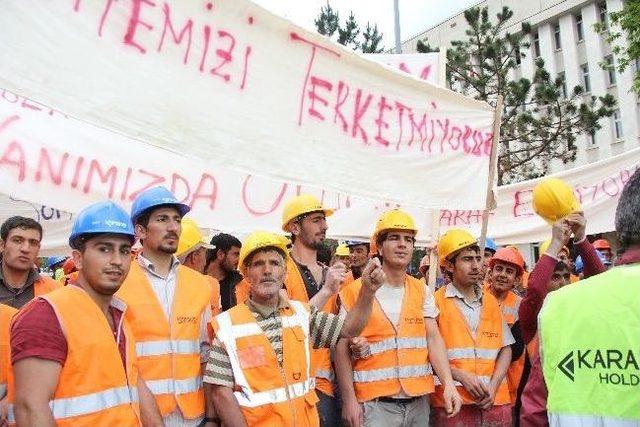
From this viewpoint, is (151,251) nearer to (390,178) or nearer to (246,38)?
(246,38)

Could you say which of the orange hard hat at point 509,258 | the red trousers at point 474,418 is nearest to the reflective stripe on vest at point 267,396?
the red trousers at point 474,418

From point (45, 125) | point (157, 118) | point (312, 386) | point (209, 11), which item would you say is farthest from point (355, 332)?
point (45, 125)

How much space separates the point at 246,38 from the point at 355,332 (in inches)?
68.2

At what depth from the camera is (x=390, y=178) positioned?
13.1 ft

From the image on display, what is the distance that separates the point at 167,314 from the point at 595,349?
6.67 ft

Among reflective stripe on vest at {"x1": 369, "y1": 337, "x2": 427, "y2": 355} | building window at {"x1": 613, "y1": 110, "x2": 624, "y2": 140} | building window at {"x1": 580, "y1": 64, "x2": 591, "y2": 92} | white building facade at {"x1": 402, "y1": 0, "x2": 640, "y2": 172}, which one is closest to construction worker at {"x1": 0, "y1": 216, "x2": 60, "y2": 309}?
reflective stripe on vest at {"x1": 369, "y1": 337, "x2": 427, "y2": 355}

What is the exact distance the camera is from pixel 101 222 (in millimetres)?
2562

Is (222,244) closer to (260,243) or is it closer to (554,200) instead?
(260,243)

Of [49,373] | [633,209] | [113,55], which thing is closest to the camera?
[633,209]

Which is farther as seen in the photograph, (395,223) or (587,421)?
(395,223)

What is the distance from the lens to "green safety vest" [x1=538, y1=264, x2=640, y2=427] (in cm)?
150

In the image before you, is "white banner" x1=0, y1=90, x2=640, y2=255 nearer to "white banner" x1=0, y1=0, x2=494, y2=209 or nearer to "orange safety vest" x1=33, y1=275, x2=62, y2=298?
"white banner" x1=0, y1=0, x2=494, y2=209

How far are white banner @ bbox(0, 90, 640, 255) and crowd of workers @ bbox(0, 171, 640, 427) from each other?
35cm

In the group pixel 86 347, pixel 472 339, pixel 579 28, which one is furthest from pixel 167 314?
pixel 579 28
